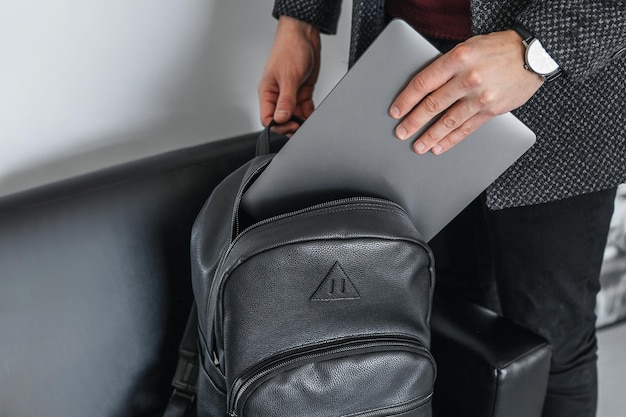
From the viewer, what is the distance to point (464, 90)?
0.72m

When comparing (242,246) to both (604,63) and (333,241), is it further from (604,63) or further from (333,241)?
(604,63)

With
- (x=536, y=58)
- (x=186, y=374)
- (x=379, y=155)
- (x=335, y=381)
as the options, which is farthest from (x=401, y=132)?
(x=186, y=374)

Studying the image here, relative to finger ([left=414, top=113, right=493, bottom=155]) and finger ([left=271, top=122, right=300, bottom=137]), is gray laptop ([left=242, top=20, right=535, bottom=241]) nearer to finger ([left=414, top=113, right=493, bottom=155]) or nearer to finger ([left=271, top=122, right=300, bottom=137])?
finger ([left=414, top=113, right=493, bottom=155])

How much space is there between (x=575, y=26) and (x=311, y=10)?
0.38 meters

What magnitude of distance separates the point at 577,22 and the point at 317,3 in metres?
0.38

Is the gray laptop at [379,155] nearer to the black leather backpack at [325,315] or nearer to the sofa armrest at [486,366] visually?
the black leather backpack at [325,315]

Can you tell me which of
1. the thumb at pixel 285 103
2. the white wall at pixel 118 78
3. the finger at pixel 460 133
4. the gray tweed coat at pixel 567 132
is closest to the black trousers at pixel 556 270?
the gray tweed coat at pixel 567 132

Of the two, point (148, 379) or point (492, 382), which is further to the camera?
point (148, 379)

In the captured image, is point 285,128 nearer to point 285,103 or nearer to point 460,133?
point 285,103

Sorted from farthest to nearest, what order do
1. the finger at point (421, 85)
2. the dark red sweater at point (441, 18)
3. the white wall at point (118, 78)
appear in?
the white wall at point (118, 78) < the dark red sweater at point (441, 18) < the finger at point (421, 85)

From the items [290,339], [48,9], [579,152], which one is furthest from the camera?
[48,9]

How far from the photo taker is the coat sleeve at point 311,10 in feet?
3.25

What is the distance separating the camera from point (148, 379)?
39.0 inches

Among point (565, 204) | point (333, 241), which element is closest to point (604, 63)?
point (565, 204)
